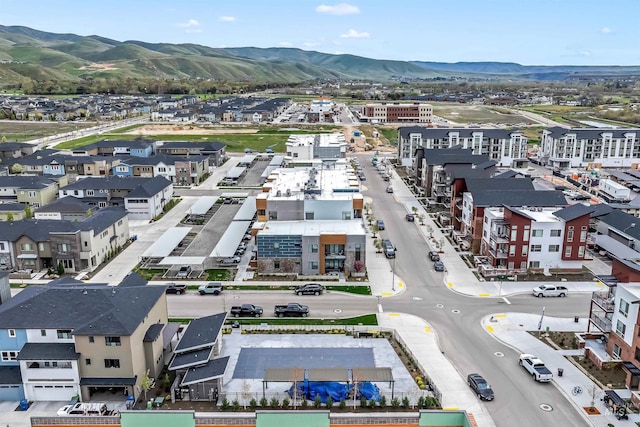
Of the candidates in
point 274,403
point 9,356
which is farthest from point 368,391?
point 9,356

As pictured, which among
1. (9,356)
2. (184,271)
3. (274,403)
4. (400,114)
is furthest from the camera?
(400,114)

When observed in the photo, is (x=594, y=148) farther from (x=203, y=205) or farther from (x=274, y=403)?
(x=274, y=403)

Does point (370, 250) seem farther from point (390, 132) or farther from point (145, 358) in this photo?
point (390, 132)

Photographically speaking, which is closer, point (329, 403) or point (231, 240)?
point (329, 403)

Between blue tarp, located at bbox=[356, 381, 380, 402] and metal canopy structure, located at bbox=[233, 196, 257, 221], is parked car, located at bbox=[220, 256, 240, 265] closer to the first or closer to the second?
metal canopy structure, located at bbox=[233, 196, 257, 221]

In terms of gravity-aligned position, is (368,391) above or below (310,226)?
below

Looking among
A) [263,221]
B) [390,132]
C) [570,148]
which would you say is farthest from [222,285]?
[390,132]

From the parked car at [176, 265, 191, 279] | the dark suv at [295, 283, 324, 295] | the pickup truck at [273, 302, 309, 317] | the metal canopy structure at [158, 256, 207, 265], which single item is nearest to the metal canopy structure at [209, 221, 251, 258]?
the metal canopy structure at [158, 256, 207, 265]
